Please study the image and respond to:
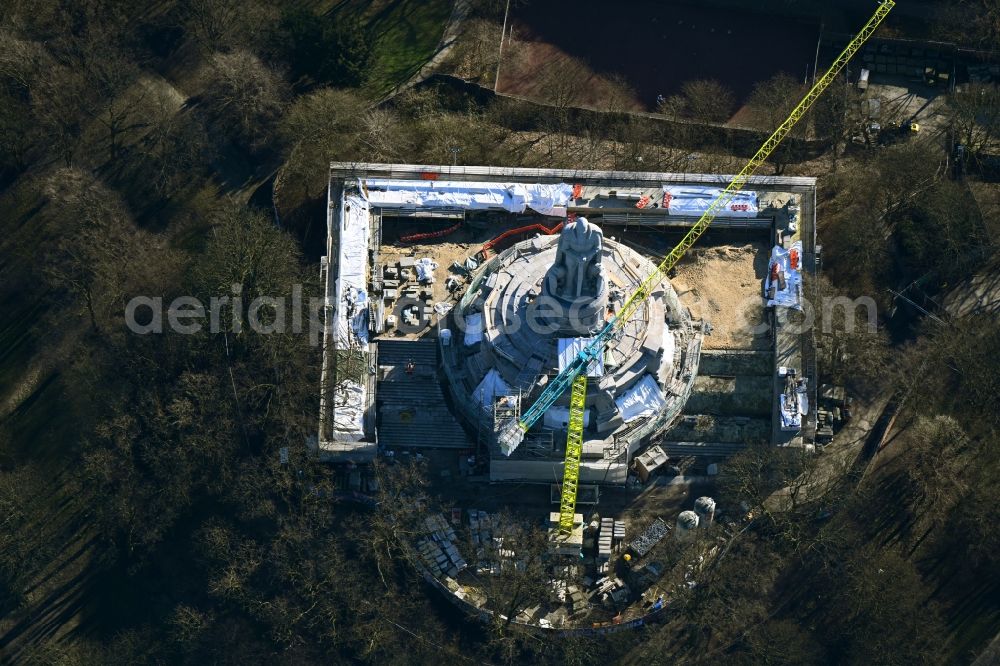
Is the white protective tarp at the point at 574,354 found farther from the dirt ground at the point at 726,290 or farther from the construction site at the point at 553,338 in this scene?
the dirt ground at the point at 726,290

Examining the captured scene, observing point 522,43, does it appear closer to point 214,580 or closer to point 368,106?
point 368,106

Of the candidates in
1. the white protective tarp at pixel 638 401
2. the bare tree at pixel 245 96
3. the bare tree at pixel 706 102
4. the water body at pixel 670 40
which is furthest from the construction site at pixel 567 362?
the bare tree at pixel 245 96

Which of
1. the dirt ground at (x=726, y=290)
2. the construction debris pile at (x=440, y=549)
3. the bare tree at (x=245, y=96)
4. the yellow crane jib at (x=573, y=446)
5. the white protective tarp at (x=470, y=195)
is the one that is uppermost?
the bare tree at (x=245, y=96)

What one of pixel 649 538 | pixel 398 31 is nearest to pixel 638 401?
pixel 649 538

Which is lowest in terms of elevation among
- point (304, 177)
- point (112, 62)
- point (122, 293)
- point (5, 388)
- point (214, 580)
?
point (214, 580)

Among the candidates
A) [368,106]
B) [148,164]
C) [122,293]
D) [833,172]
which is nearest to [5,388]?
[122,293]

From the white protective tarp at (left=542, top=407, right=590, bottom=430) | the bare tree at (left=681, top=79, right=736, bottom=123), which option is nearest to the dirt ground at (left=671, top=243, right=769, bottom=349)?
the bare tree at (left=681, top=79, right=736, bottom=123)
